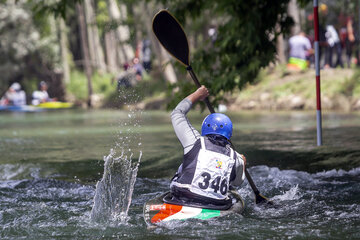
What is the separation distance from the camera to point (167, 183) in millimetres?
8195

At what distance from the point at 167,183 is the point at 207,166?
2.83m

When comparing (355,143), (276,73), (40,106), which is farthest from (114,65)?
(355,143)

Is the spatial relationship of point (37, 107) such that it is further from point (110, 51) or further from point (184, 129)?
point (184, 129)

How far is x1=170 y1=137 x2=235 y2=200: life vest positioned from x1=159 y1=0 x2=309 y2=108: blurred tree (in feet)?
13.8

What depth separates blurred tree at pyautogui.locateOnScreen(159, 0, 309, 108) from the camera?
31.5ft

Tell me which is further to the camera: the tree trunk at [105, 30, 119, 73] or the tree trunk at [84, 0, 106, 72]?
the tree trunk at [105, 30, 119, 73]

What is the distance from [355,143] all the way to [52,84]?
29197 mm

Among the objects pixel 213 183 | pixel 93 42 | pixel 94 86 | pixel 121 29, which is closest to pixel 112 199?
pixel 213 183

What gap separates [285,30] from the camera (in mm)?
9883

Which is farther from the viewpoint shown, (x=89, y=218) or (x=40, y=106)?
(x=40, y=106)

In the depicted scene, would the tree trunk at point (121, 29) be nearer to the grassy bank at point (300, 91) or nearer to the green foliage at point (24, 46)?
the green foliage at point (24, 46)

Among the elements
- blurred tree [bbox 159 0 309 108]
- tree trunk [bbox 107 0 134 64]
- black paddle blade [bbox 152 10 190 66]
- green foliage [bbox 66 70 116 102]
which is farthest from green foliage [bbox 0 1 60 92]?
black paddle blade [bbox 152 10 190 66]

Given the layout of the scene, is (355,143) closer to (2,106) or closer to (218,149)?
(218,149)

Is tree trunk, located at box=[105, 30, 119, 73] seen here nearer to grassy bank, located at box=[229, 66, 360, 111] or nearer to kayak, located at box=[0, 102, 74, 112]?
kayak, located at box=[0, 102, 74, 112]
